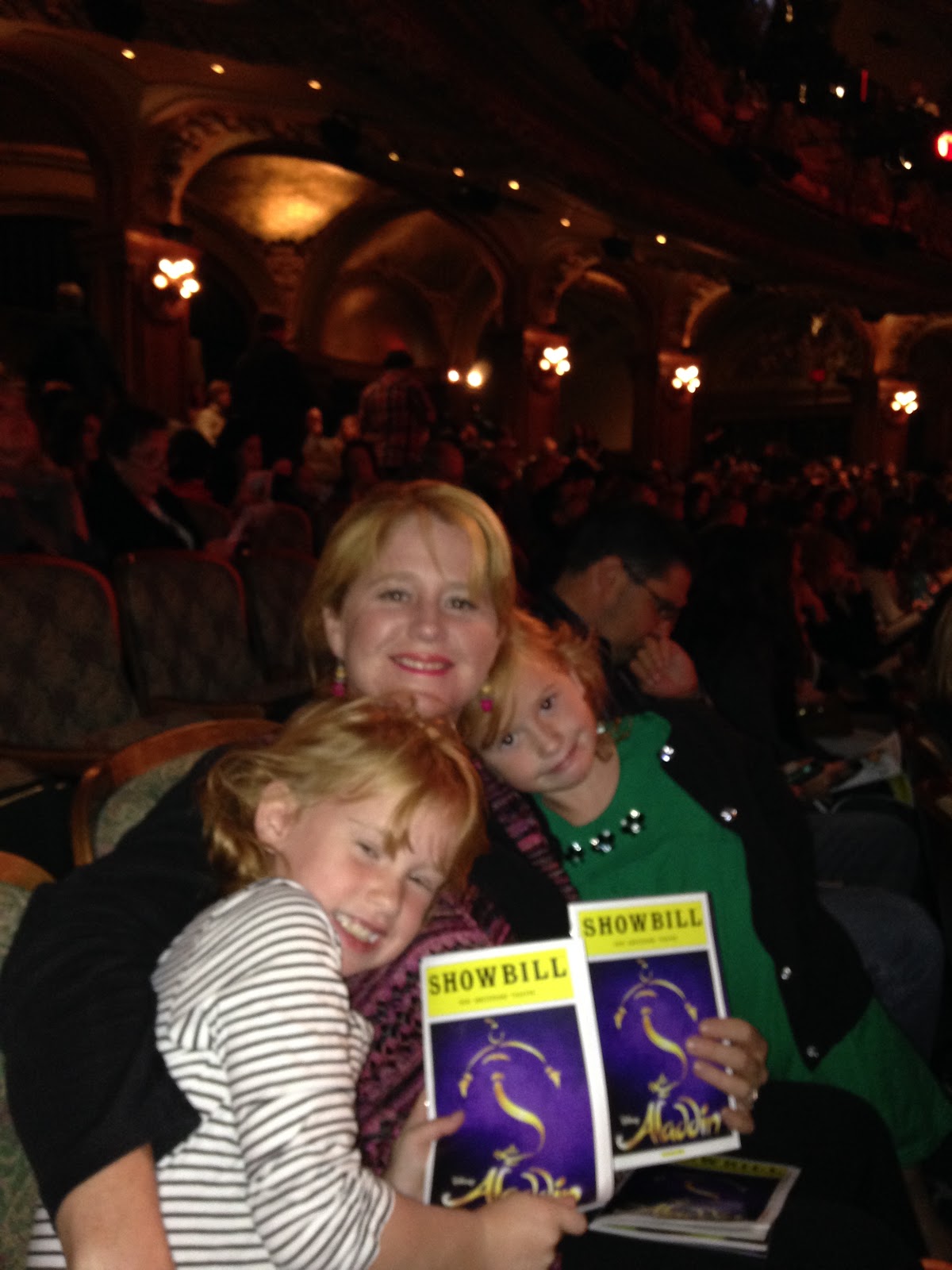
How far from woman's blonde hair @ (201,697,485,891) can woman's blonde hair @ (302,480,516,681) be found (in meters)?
0.40

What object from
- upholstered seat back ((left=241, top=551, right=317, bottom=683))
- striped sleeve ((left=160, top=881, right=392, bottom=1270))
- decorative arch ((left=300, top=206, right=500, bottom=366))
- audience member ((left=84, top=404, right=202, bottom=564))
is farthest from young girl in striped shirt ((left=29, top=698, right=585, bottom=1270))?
decorative arch ((left=300, top=206, right=500, bottom=366))

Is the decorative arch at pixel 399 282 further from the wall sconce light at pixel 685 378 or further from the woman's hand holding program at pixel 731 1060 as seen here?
the woman's hand holding program at pixel 731 1060

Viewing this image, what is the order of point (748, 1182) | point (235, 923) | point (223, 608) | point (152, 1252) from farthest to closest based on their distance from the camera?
point (223, 608) < point (748, 1182) < point (235, 923) < point (152, 1252)

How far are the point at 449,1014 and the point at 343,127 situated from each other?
32.5ft

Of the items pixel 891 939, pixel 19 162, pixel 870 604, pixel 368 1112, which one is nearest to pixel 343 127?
pixel 19 162

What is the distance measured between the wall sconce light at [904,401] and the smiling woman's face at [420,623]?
788 inches

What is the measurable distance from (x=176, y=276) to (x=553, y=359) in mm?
5964

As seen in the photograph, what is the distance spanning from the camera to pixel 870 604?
693cm

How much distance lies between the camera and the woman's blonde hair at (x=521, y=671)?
1.73 m

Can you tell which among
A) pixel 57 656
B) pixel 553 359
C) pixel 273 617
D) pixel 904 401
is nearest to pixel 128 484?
pixel 273 617

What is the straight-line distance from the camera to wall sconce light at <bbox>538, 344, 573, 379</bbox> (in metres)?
14.6

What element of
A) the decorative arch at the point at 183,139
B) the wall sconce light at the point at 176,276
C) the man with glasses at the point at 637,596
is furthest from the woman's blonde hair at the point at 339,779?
the decorative arch at the point at 183,139

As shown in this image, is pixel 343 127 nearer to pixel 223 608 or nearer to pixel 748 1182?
pixel 223 608

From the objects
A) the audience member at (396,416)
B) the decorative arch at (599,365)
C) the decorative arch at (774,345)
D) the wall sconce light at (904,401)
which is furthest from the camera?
the decorative arch at (599,365)
